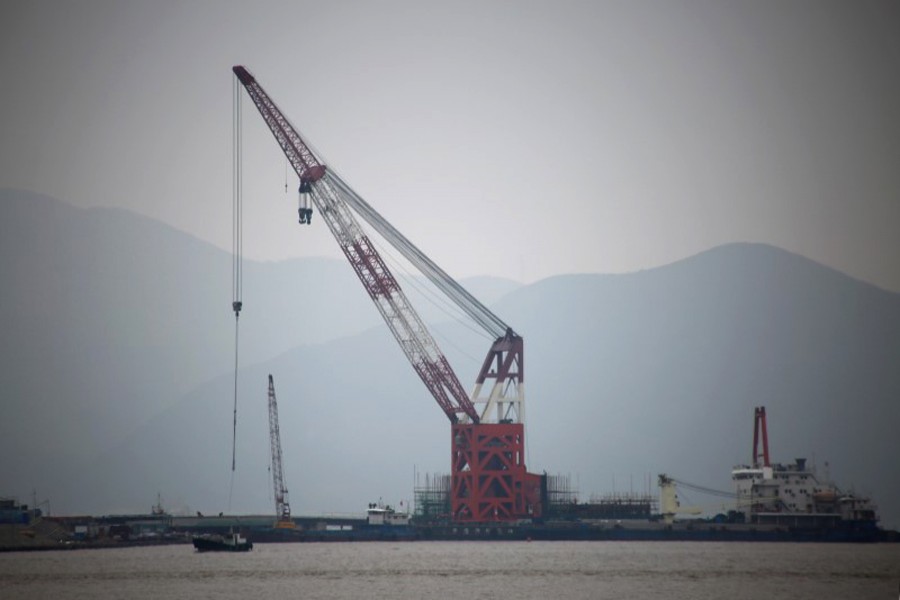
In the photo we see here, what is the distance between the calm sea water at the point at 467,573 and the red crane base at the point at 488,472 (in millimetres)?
5953

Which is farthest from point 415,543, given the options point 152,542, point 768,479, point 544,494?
point 768,479

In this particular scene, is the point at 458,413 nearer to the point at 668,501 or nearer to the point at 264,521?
the point at 668,501

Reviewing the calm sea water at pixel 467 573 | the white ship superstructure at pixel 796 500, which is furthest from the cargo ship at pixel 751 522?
the calm sea water at pixel 467 573

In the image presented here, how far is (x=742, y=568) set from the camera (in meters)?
93.8

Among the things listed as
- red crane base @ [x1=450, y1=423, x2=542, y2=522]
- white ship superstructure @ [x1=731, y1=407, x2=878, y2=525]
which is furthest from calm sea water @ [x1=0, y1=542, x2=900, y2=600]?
white ship superstructure @ [x1=731, y1=407, x2=878, y2=525]

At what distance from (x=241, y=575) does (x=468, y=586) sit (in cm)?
1823

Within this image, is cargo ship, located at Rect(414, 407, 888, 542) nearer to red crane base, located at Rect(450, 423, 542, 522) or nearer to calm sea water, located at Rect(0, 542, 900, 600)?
red crane base, located at Rect(450, 423, 542, 522)

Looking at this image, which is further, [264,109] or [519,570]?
[264,109]

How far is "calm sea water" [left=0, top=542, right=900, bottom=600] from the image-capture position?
76.2 meters

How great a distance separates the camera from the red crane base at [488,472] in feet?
421

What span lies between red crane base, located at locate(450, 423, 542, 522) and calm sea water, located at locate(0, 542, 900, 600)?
5953 mm

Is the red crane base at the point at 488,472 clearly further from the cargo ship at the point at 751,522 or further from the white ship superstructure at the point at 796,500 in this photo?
the white ship superstructure at the point at 796,500

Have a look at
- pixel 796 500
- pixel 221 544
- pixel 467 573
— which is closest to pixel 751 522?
pixel 796 500

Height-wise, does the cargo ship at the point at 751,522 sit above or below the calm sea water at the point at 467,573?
above
